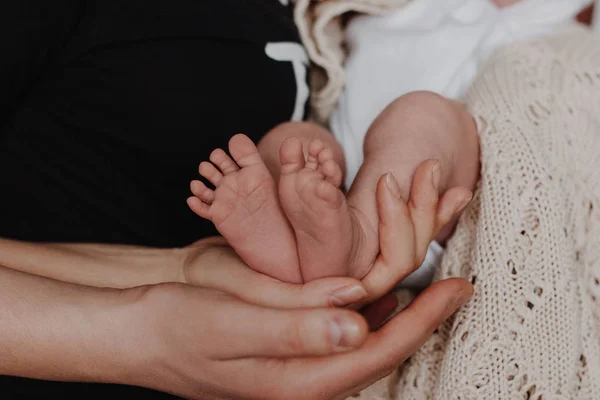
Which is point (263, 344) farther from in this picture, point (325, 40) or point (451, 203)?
point (325, 40)

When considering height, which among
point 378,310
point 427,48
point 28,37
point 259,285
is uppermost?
point 28,37

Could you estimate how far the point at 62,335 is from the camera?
586 mm

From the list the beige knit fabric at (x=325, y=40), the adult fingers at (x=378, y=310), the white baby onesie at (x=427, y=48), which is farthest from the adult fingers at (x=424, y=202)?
the beige knit fabric at (x=325, y=40)

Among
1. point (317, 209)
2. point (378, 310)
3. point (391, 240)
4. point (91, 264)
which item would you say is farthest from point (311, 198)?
point (91, 264)

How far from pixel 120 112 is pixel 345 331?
0.43 m

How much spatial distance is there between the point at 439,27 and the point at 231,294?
64cm

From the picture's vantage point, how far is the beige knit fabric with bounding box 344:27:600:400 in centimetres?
68

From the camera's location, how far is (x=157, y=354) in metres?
0.58

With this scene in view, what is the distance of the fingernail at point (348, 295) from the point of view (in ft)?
1.89

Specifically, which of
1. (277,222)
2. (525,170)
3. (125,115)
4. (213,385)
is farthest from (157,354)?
(525,170)

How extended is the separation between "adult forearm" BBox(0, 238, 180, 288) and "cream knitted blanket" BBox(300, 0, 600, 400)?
34 cm

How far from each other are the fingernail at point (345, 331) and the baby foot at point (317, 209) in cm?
10

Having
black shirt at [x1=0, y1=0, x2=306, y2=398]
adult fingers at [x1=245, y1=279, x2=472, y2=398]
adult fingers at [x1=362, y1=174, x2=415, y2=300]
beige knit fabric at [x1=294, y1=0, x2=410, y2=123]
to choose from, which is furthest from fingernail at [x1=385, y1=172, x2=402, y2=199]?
beige knit fabric at [x1=294, y1=0, x2=410, y2=123]

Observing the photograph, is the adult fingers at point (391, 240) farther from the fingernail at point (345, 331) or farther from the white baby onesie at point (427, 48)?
the white baby onesie at point (427, 48)
